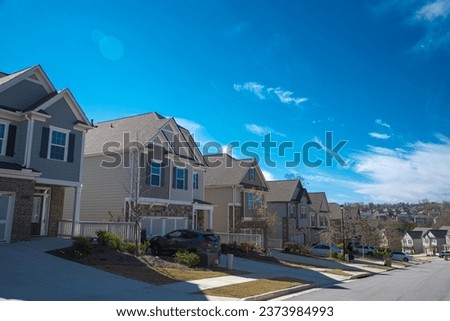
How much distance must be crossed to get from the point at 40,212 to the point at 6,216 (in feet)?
13.3

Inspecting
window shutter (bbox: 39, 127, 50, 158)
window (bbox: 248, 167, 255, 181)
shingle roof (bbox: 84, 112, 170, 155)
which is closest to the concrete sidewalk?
window shutter (bbox: 39, 127, 50, 158)

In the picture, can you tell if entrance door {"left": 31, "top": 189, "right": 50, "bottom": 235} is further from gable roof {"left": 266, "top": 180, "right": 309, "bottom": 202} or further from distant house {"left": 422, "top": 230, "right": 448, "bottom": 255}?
distant house {"left": 422, "top": 230, "right": 448, "bottom": 255}

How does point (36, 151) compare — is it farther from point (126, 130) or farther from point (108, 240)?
point (126, 130)

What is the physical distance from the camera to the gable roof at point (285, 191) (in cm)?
5372

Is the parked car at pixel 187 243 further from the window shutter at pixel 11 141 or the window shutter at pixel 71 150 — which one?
the window shutter at pixel 11 141

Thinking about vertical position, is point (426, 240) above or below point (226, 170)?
below

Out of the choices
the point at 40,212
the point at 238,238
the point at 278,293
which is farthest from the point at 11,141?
the point at 238,238

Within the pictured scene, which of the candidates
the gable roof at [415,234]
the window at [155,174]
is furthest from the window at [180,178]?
the gable roof at [415,234]

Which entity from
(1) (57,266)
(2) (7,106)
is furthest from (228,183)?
(1) (57,266)

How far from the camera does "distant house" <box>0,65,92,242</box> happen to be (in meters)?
19.2

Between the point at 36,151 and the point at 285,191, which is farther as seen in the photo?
the point at 285,191

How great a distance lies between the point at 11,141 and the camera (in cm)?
2088

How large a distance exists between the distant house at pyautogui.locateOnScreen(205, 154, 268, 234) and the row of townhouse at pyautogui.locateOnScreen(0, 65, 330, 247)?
107 mm

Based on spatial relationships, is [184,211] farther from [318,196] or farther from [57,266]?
[318,196]
